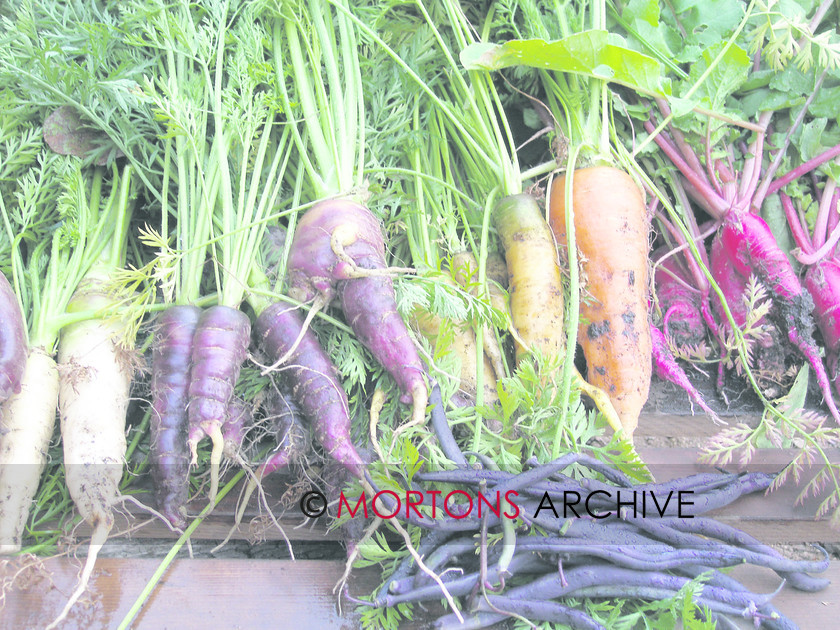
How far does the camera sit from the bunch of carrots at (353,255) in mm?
1253

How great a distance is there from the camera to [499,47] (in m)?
1.51

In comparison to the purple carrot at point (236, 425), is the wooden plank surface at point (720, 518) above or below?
below

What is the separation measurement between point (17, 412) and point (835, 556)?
197cm

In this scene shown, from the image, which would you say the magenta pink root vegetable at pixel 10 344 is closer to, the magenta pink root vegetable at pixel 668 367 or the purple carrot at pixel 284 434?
the purple carrot at pixel 284 434

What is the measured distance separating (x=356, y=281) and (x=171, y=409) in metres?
0.55

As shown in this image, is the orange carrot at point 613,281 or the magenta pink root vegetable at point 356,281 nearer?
the magenta pink root vegetable at point 356,281

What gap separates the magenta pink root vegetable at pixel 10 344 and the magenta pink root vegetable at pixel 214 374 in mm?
390

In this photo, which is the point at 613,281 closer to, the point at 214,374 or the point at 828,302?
the point at 828,302

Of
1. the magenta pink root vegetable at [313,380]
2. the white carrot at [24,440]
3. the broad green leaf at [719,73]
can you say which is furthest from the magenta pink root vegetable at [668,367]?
the white carrot at [24,440]

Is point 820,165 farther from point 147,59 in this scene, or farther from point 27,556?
point 27,556

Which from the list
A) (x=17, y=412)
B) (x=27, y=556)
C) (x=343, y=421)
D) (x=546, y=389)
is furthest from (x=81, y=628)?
(x=546, y=389)

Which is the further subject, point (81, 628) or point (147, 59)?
point (147, 59)

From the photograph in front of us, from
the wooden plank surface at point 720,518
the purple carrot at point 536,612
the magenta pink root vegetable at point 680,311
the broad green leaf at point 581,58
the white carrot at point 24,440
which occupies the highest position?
the broad green leaf at point 581,58

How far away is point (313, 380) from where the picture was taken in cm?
130
